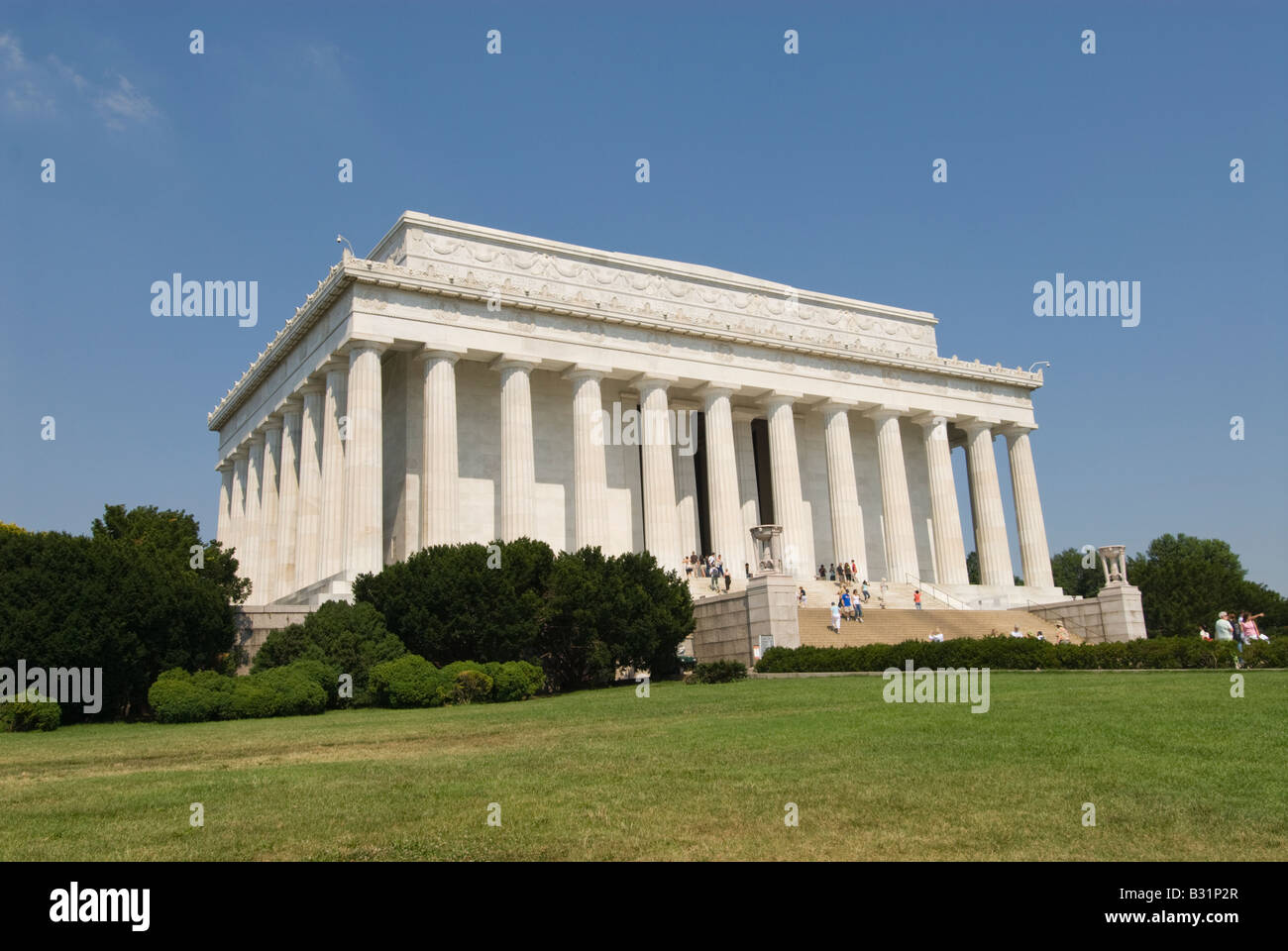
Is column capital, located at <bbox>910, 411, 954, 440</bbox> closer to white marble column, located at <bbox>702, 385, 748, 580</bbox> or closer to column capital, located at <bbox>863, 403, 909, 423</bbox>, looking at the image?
column capital, located at <bbox>863, 403, 909, 423</bbox>

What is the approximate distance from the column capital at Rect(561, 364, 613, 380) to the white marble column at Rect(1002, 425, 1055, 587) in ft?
99.1

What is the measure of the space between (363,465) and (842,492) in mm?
28902

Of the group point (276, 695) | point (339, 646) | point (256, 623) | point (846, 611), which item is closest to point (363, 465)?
point (256, 623)

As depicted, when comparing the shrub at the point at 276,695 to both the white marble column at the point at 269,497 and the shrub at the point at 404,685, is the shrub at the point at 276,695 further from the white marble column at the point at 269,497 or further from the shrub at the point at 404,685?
the white marble column at the point at 269,497

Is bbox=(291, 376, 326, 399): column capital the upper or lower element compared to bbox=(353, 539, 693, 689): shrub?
upper

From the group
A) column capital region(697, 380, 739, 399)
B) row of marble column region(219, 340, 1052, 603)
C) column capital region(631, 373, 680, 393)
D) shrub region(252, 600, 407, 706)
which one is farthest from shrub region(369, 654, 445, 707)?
column capital region(697, 380, 739, 399)

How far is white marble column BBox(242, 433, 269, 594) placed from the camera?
60031 mm

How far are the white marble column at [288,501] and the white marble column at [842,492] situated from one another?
30742 millimetres

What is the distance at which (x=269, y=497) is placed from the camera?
194 ft

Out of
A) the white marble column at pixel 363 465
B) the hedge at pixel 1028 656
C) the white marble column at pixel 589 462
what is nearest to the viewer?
the hedge at pixel 1028 656

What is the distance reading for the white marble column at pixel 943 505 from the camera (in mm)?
64500

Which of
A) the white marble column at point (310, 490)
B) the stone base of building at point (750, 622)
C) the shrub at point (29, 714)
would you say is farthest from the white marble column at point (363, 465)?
the shrub at point (29, 714)
